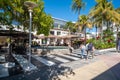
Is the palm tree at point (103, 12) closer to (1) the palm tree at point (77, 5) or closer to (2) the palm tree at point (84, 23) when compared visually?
(2) the palm tree at point (84, 23)

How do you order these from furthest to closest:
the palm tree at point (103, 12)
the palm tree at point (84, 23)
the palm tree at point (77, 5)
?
1. the palm tree at point (77, 5)
2. the palm tree at point (84, 23)
3. the palm tree at point (103, 12)

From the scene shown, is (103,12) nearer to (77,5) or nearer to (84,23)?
(84,23)

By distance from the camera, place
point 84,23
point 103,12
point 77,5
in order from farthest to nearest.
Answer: point 77,5 → point 84,23 → point 103,12

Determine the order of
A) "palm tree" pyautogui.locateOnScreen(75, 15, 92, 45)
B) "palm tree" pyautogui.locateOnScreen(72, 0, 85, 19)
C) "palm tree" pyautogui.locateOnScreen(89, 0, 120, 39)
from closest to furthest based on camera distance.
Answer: "palm tree" pyautogui.locateOnScreen(89, 0, 120, 39) → "palm tree" pyautogui.locateOnScreen(75, 15, 92, 45) → "palm tree" pyautogui.locateOnScreen(72, 0, 85, 19)

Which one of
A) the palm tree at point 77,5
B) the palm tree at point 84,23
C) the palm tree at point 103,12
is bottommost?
the palm tree at point 84,23

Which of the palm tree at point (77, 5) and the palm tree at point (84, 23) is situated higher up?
the palm tree at point (77, 5)

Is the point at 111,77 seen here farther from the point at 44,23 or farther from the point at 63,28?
the point at 63,28

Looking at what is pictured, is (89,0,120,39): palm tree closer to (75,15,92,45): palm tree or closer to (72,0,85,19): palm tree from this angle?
(75,15,92,45): palm tree

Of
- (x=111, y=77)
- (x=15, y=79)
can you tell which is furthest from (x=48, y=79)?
Result: (x=111, y=77)

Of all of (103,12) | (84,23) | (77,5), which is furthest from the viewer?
(77,5)

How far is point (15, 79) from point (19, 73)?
1.01m

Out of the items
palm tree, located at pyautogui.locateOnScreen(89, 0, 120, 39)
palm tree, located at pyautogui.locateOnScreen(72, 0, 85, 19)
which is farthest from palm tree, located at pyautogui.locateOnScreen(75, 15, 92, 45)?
palm tree, located at pyautogui.locateOnScreen(72, 0, 85, 19)

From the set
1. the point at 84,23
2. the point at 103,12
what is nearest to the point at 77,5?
the point at 84,23

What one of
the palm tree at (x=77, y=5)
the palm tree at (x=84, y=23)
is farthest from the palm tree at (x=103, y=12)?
the palm tree at (x=77, y=5)
